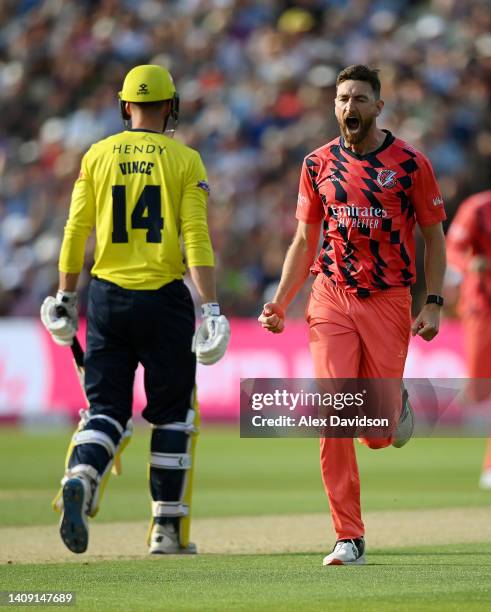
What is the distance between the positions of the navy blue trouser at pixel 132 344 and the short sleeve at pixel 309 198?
816 mm

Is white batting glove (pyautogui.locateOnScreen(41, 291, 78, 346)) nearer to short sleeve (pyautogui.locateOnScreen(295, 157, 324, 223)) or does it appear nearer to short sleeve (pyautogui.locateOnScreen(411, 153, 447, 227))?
short sleeve (pyautogui.locateOnScreen(295, 157, 324, 223))

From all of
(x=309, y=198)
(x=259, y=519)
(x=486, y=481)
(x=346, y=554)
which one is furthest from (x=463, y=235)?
(x=346, y=554)

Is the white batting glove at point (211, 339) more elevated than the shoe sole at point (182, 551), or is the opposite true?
the white batting glove at point (211, 339)

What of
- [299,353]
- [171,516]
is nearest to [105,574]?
[171,516]

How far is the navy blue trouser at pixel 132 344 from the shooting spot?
23.4 feet

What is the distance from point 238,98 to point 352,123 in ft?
44.5

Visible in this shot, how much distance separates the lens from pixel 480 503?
423 inches

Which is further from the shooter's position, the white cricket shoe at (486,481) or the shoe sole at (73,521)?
the white cricket shoe at (486,481)

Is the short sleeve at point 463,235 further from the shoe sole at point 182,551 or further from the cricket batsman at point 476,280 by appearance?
the shoe sole at point 182,551

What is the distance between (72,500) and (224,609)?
4.32ft

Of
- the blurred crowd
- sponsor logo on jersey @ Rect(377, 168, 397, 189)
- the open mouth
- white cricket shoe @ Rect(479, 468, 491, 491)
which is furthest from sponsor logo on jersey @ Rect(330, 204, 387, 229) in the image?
the blurred crowd

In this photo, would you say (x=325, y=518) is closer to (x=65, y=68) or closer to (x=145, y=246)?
(x=145, y=246)

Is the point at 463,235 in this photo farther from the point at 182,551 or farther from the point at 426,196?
the point at 182,551

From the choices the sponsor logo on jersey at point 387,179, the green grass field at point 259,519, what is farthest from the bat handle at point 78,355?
the sponsor logo on jersey at point 387,179
